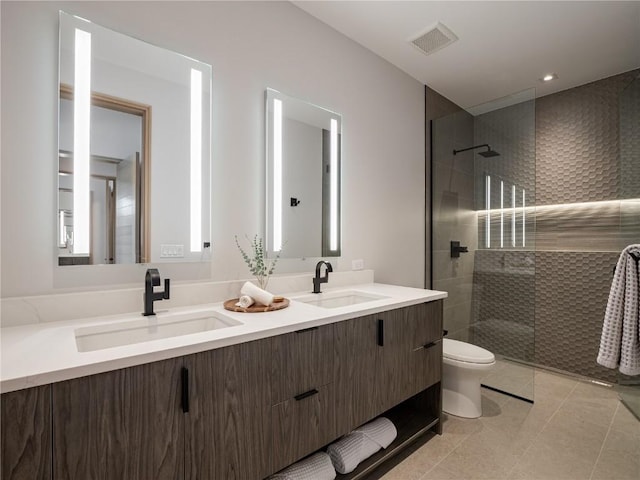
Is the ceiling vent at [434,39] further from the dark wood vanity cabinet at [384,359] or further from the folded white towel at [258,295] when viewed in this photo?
the folded white towel at [258,295]

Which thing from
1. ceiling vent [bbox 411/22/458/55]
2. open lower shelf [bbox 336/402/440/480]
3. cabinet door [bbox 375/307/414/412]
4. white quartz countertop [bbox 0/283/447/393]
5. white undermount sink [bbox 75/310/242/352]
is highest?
ceiling vent [bbox 411/22/458/55]

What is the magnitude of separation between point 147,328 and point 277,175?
1.06m

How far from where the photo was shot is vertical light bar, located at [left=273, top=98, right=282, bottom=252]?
1.92 metres

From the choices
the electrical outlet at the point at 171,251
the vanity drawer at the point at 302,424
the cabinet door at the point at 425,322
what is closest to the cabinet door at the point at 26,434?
the vanity drawer at the point at 302,424

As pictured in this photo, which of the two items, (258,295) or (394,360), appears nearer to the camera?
(258,295)

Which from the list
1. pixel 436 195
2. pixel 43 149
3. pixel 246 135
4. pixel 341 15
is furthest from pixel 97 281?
pixel 436 195

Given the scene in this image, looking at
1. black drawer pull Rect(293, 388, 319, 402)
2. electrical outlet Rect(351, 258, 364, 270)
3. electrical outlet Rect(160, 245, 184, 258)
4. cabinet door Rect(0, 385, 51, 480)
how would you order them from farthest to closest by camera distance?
electrical outlet Rect(351, 258, 364, 270) < electrical outlet Rect(160, 245, 184, 258) < black drawer pull Rect(293, 388, 319, 402) < cabinet door Rect(0, 385, 51, 480)

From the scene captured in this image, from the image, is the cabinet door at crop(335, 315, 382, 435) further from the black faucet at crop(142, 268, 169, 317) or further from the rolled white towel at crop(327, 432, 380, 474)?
the black faucet at crop(142, 268, 169, 317)

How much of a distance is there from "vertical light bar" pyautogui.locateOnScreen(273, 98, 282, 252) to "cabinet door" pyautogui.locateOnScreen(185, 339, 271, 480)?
2.74ft

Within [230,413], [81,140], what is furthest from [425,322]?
A: [81,140]

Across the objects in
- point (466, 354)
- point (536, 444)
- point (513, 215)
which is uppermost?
point (513, 215)

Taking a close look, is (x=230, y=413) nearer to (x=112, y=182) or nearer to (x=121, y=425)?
(x=121, y=425)

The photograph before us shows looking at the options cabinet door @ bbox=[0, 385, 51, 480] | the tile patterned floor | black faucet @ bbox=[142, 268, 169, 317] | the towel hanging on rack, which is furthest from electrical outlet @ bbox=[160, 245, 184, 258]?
the towel hanging on rack

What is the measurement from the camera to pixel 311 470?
4.78 feet
